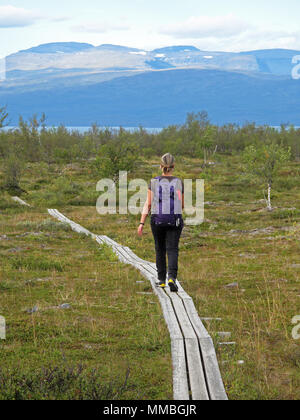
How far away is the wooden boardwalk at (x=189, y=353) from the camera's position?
17.0ft

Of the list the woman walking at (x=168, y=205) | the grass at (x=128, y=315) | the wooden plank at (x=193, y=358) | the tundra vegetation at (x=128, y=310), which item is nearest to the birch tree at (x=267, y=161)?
the tundra vegetation at (x=128, y=310)

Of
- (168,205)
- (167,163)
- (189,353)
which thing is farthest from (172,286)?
(189,353)

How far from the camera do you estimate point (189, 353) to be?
6152 mm

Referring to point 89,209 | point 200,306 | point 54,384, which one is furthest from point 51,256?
point 89,209

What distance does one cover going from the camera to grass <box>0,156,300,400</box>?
212 inches

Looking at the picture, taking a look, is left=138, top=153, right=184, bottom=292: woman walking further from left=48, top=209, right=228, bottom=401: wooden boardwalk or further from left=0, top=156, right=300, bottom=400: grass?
left=0, top=156, right=300, bottom=400: grass

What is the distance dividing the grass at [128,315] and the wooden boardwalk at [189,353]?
131 mm

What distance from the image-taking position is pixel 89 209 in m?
34.0

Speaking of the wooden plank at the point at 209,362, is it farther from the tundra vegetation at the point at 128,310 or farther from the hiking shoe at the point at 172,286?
the hiking shoe at the point at 172,286

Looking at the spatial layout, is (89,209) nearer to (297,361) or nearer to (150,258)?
(150,258)

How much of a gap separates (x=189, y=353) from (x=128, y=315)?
2.07 m

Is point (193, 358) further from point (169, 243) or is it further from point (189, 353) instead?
point (169, 243)

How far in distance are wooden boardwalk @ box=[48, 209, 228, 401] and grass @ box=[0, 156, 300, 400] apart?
131mm
